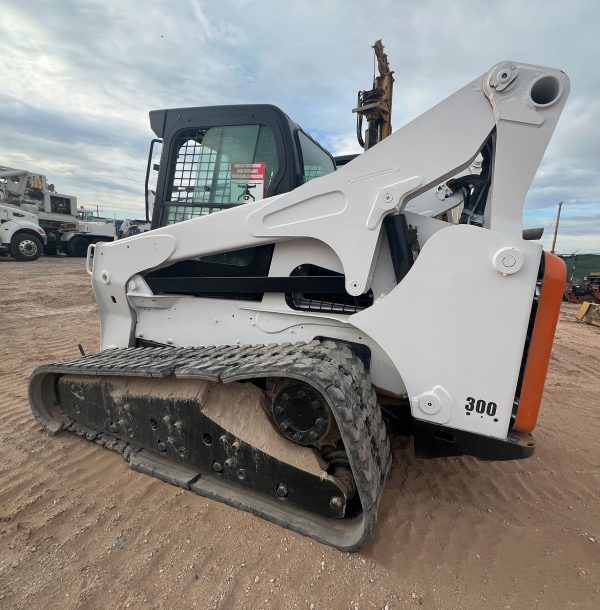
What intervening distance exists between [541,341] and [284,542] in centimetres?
163

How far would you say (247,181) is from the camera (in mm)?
2762

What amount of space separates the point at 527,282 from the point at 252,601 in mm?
1902

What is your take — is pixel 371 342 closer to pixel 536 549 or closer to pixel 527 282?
pixel 527 282

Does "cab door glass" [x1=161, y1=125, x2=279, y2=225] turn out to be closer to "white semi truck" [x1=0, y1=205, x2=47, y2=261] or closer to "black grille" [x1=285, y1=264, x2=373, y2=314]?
"black grille" [x1=285, y1=264, x2=373, y2=314]

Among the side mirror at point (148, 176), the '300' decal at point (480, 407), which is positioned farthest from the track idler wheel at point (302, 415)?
the side mirror at point (148, 176)

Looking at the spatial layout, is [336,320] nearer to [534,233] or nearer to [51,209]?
[534,233]

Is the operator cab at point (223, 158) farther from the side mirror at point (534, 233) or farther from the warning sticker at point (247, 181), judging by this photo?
the side mirror at point (534, 233)

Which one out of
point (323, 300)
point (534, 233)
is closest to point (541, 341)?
point (534, 233)

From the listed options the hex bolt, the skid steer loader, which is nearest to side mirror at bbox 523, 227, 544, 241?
the skid steer loader

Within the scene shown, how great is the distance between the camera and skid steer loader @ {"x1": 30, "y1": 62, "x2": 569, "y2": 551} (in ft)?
6.03

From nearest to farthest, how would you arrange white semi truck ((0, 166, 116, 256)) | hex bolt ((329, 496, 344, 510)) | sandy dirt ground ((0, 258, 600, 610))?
sandy dirt ground ((0, 258, 600, 610)), hex bolt ((329, 496, 344, 510)), white semi truck ((0, 166, 116, 256))

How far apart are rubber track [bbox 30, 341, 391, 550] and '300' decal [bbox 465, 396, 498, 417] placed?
47 cm

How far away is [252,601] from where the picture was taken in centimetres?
169

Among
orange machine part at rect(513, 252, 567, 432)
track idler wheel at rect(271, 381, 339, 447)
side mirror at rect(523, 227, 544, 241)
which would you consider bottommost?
track idler wheel at rect(271, 381, 339, 447)
